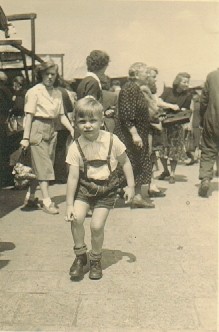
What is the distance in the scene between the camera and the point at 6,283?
144 inches

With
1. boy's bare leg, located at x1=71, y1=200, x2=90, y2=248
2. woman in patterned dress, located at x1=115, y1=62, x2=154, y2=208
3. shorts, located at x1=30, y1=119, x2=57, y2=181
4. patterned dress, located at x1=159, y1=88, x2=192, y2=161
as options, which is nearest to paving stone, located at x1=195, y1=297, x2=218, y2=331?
boy's bare leg, located at x1=71, y1=200, x2=90, y2=248

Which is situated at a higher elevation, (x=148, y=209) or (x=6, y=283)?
(x=6, y=283)

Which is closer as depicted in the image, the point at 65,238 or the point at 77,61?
the point at 65,238

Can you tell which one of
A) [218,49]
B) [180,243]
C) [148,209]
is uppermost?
[218,49]

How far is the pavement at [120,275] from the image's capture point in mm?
3078

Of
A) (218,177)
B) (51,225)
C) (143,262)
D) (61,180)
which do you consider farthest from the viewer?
(218,177)

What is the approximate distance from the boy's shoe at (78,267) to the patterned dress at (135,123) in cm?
218

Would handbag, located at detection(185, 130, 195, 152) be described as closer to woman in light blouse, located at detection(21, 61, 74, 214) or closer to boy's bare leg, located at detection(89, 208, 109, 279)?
woman in light blouse, located at detection(21, 61, 74, 214)

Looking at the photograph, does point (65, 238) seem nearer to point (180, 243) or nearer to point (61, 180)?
point (180, 243)

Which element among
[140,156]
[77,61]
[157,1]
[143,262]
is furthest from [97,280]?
[77,61]

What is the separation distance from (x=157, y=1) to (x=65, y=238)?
6.59 feet

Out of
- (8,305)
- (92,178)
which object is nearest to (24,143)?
(92,178)

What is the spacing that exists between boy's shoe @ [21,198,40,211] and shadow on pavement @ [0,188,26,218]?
113 millimetres

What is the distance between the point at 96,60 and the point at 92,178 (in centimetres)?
204
